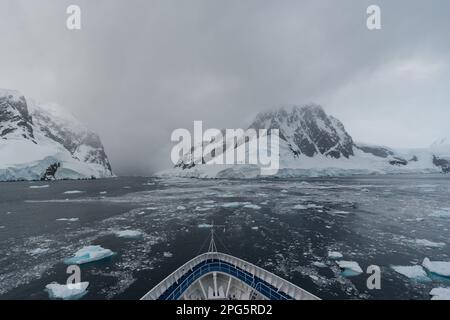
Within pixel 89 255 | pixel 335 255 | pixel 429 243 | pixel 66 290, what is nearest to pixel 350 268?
pixel 335 255

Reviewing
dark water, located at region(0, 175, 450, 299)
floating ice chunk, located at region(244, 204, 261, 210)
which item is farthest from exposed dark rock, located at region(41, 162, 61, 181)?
floating ice chunk, located at region(244, 204, 261, 210)

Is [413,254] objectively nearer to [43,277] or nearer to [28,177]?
[43,277]

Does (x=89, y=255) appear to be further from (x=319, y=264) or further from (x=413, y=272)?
(x=413, y=272)

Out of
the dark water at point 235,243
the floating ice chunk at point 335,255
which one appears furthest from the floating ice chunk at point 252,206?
the floating ice chunk at point 335,255

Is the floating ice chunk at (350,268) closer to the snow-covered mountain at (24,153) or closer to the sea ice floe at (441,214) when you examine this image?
the sea ice floe at (441,214)

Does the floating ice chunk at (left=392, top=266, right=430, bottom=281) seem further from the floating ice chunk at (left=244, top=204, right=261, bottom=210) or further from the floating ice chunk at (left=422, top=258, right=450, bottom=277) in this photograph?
the floating ice chunk at (left=244, top=204, right=261, bottom=210)
